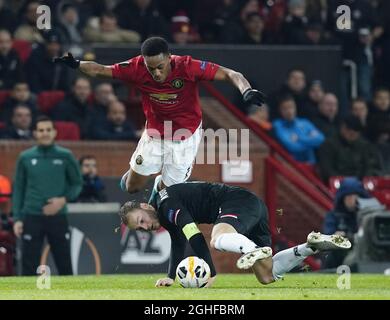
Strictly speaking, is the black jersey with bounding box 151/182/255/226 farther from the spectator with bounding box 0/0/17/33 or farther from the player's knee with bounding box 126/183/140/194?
the spectator with bounding box 0/0/17/33

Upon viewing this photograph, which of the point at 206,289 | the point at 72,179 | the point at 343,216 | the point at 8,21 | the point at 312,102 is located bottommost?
the point at 343,216

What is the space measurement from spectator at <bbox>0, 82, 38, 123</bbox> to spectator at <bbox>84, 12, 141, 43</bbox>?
199cm

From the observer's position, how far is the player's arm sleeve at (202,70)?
46.2 ft

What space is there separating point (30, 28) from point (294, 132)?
13.9 feet

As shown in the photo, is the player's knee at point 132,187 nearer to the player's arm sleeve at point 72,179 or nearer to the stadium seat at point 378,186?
the player's arm sleeve at point 72,179

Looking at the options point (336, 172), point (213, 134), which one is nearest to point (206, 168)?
point (213, 134)

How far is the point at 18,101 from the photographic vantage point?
20234mm

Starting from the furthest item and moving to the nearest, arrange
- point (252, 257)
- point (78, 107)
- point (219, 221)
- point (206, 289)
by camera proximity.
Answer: point (78, 107) → point (206, 289) → point (219, 221) → point (252, 257)

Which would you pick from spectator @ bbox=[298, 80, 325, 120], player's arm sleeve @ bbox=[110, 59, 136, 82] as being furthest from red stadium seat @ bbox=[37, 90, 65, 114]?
player's arm sleeve @ bbox=[110, 59, 136, 82]

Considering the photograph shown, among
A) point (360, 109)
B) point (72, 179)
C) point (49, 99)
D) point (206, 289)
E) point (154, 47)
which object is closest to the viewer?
point (206, 289)

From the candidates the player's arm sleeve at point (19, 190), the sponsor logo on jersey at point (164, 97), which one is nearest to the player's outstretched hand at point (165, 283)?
the sponsor logo on jersey at point (164, 97)

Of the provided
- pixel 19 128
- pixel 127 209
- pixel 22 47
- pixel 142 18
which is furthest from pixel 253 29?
pixel 127 209

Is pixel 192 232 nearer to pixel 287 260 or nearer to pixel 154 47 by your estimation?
pixel 287 260

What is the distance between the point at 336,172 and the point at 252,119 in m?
1.51
